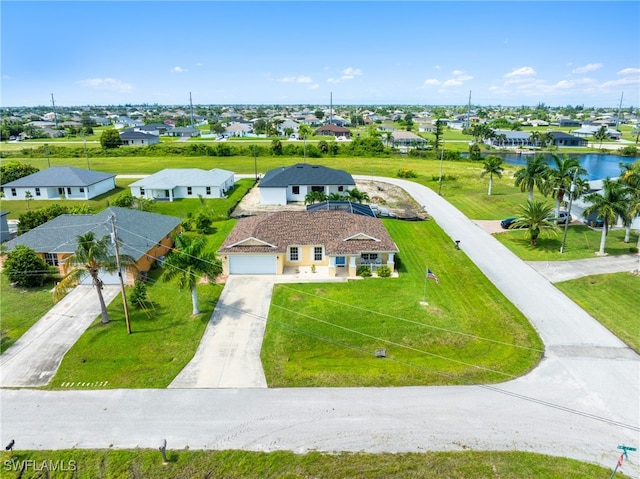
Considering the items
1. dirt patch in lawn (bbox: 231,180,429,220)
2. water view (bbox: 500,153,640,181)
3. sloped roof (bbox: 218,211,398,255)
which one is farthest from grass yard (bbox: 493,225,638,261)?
water view (bbox: 500,153,640,181)

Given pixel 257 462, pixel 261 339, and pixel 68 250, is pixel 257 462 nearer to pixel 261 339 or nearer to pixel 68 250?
pixel 261 339

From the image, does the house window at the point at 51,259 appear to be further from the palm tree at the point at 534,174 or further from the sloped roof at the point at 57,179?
the palm tree at the point at 534,174

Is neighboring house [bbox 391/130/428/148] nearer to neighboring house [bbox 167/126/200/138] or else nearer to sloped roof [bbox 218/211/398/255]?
neighboring house [bbox 167/126/200/138]

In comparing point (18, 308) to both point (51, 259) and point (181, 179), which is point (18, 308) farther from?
point (181, 179)

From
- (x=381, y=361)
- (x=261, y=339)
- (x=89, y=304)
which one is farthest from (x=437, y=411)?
(x=89, y=304)

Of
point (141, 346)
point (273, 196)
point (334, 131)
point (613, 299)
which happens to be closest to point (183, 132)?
point (334, 131)

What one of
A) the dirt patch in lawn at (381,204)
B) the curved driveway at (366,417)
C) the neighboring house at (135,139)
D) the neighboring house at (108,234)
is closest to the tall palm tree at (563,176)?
the dirt patch in lawn at (381,204)
